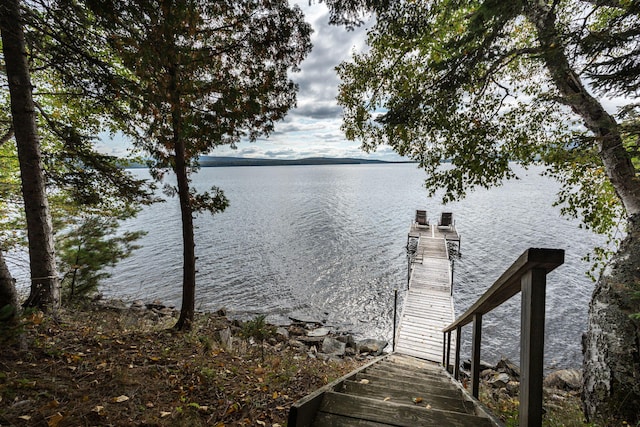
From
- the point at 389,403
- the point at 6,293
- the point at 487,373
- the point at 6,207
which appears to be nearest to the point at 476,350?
the point at 389,403

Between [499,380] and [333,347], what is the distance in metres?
5.82

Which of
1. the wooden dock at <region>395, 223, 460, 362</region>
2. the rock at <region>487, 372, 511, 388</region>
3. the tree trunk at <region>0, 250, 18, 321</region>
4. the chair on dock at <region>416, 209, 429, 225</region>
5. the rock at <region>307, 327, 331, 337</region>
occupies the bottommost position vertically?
the rock at <region>307, 327, 331, 337</region>

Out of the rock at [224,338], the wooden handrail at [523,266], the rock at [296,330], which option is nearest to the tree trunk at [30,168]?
the rock at [224,338]

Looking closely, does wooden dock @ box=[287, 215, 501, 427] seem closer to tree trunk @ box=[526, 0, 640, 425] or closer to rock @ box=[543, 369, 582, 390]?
tree trunk @ box=[526, 0, 640, 425]

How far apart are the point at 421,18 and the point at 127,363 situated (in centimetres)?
744

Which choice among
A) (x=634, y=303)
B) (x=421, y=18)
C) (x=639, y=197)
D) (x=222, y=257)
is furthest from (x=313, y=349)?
(x=222, y=257)

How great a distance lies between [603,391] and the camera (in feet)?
13.5

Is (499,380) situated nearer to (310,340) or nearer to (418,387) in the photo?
(310,340)

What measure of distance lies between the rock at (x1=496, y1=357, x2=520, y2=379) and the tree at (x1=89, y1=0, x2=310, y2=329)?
460 inches

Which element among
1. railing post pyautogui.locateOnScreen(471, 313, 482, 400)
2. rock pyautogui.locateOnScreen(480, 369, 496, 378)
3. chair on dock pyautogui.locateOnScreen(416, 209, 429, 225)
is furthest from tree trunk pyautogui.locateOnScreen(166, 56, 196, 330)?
chair on dock pyautogui.locateOnScreen(416, 209, 429, 225)

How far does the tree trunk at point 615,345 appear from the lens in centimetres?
395

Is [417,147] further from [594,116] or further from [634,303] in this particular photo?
[634,303]

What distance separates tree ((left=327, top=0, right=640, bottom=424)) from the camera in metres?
3.89

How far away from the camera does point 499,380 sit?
933cm
